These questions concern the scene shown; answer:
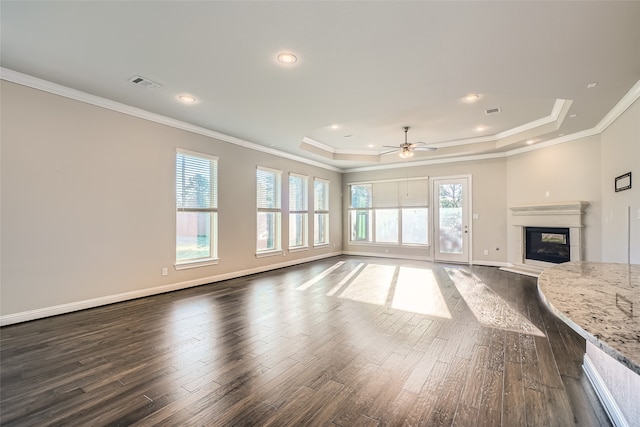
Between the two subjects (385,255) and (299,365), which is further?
(385,255)

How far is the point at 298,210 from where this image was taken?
7684 millimetres

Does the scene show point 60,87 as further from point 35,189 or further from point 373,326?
point 373,326

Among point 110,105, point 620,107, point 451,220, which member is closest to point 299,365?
point 110,105

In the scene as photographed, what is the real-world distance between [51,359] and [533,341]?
4426 mm

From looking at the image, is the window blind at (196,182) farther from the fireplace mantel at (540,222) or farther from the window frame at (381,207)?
the fireplace mantel at (540,222)

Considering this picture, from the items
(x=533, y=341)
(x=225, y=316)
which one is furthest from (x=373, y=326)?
(x=225, y=316)

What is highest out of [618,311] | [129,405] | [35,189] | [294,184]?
[294,184]

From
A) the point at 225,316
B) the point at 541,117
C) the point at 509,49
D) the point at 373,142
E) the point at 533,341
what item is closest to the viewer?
the point at 509,49

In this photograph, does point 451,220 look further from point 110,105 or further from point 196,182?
point 110,105

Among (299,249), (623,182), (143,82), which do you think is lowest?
(299,249)

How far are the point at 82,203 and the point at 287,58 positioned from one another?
3.23m

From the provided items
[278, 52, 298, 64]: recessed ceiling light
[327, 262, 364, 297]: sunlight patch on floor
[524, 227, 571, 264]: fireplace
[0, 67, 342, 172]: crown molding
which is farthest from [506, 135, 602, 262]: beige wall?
[0, 67, 342, 172]: crown molding

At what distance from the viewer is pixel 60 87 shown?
3578 millimetres

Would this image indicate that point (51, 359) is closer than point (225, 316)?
Yes
